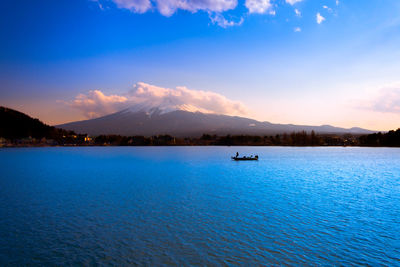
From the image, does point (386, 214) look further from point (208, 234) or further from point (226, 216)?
point (208, 234)

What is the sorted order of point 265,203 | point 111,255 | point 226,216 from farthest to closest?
point 265,203
point 226,216
point 111,255

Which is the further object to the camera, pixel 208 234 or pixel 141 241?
pixel 208 234

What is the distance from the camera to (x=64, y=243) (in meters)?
12.8

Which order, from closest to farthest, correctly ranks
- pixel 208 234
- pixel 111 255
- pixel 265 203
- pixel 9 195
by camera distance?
pixel 111 255, pixel 208 234, pixel 265 203, pixel 9 195

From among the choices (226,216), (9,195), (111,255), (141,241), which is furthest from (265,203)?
(9,195)

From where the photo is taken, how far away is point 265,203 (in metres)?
21.6

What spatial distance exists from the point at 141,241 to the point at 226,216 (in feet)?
22.0

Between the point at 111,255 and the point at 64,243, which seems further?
the point at 64,243

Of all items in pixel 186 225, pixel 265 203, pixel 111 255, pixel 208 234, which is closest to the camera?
pixel 111 255

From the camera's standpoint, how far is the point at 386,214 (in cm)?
1867

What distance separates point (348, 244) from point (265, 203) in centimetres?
907

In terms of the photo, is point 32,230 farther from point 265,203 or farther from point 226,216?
point 265,203

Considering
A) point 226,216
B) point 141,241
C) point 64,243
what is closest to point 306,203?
point 226,216

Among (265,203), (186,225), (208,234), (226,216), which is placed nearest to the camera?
(208,234)
